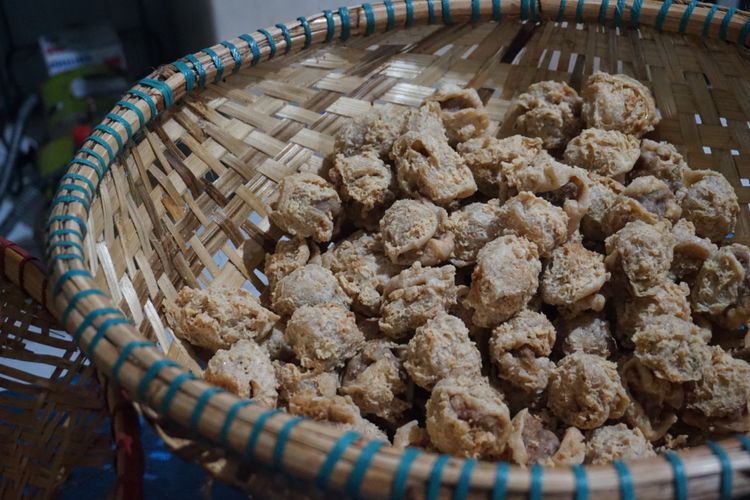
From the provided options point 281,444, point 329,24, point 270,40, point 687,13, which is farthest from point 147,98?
point 687,13

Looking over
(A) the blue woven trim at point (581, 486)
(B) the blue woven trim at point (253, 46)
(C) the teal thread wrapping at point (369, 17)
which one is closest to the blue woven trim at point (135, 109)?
(B) the blue woven trim at point (253, 46)

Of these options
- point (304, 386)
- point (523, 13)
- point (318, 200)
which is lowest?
point (304, 386)

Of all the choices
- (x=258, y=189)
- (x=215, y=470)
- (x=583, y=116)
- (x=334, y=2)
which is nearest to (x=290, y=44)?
(x=258, y=189)

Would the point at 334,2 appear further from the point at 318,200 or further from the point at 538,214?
the point at 538,214

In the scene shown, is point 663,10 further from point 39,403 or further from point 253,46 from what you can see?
point 39,403

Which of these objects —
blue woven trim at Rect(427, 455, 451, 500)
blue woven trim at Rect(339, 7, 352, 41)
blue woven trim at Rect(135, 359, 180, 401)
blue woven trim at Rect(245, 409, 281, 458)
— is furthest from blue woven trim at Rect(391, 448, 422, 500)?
blue woven trim at Rect(339, 7, 352, 41)

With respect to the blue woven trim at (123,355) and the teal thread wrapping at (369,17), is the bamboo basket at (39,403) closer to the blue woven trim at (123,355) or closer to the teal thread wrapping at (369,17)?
the blue woven trim at (123,355)

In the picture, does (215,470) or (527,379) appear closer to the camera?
(215,470)
